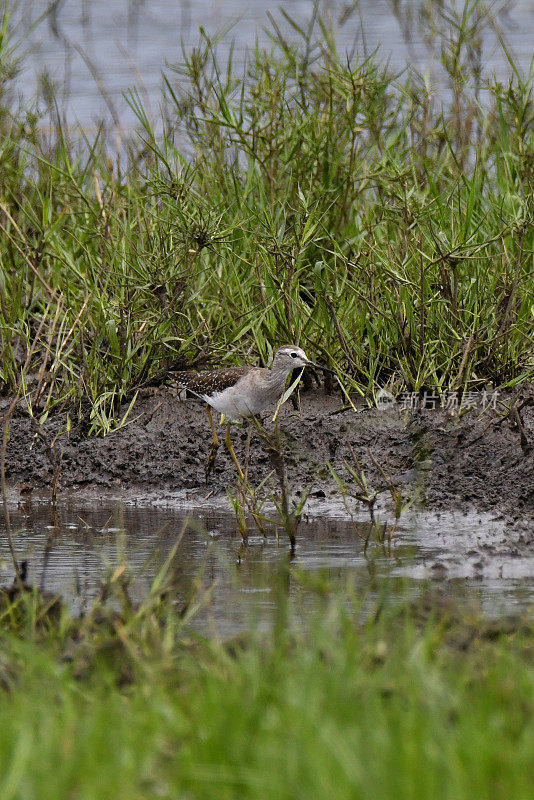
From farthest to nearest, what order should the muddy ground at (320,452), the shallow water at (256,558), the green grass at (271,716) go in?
the muddy ground at (320,452) < the shallow water at (256,558) < the green grass at (271,716)

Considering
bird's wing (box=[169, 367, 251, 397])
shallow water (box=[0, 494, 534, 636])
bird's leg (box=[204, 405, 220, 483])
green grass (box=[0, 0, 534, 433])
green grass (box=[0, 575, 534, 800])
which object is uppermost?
green grass (box=[0, 0, 534, 433])

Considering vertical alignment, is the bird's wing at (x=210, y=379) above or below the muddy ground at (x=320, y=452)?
above

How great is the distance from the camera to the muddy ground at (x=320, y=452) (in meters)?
6.05

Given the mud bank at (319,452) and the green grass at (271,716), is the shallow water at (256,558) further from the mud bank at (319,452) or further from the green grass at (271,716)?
the green grass at (271,716)

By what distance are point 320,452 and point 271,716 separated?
389cm

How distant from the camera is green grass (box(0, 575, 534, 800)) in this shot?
246 centimetres

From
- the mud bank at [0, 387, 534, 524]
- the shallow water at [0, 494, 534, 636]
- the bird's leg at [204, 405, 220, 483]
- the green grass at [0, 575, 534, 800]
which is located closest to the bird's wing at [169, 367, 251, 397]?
the bird's leg at [204, 405, 220, 483]

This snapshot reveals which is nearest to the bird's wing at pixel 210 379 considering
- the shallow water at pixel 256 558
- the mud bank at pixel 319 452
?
the mud bank at pixel 319 452

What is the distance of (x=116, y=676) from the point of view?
3402mm

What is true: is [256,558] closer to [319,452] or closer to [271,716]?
[319,452]

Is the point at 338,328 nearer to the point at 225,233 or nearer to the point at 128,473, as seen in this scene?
the point at 225,233

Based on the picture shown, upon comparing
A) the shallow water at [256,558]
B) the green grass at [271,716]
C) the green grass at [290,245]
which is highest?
the green grass at [290,245]

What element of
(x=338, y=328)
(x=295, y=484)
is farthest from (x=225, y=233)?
(x=295, y=484)

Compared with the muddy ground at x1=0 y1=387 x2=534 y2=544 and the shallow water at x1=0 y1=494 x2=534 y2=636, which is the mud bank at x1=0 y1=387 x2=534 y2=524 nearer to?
the muddy ground at x1=0 y1=387 x2=534 y2=544
